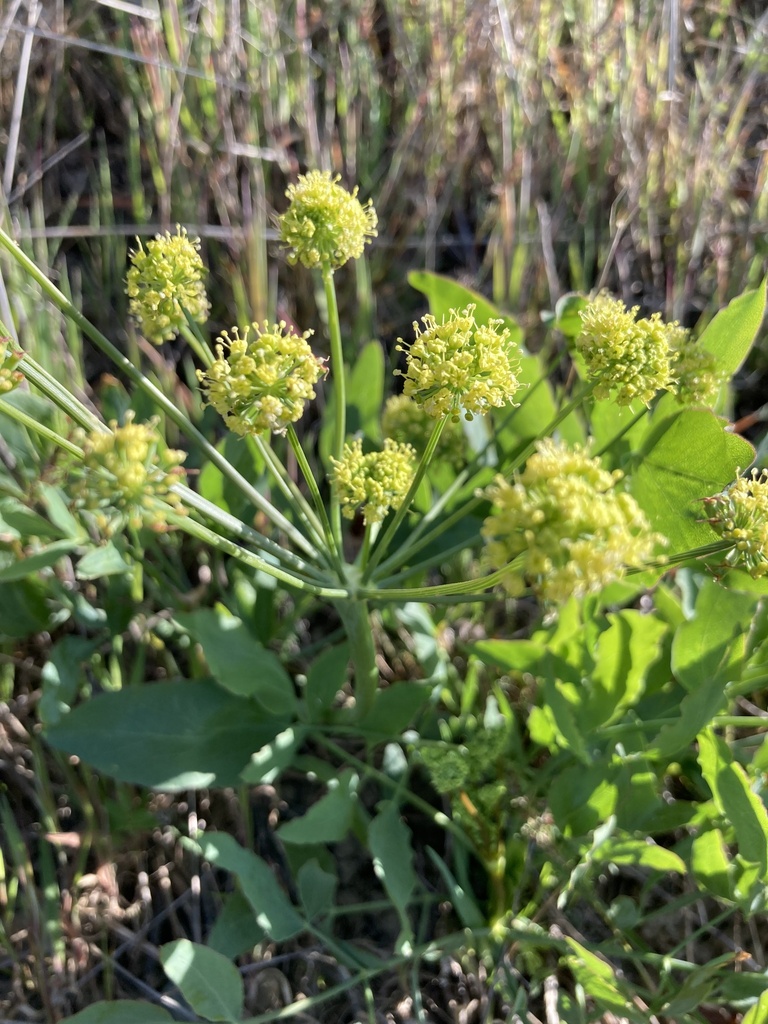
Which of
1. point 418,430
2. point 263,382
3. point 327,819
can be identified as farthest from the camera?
point 418,430

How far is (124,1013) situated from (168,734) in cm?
56

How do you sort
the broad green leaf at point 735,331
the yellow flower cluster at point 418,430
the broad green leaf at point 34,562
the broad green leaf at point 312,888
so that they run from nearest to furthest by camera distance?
the broad green leaf at point 735,331
the broad green leaf at point 34,562
the broad green leaf at point 312,888
the yellow flower cluster at point 418,430

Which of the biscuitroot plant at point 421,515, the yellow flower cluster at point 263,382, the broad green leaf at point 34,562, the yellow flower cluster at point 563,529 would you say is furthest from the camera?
the broad green leaf at point 34,562

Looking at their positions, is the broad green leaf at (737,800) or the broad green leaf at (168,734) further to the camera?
the broad green leaf at (168,734)

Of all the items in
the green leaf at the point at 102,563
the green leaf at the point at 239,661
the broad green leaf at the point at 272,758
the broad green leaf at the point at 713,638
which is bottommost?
the broad green leaf at the point at 272,758

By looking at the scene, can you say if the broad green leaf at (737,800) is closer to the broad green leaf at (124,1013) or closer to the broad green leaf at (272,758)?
the broad green leaf at (272,758)

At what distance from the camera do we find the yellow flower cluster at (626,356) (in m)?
A: 1.45

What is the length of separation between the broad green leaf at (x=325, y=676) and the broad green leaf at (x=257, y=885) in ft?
1.18

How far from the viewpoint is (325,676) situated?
75.0 inches

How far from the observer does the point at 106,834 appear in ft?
6.96

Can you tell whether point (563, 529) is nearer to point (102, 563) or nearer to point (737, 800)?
point (737, 800)

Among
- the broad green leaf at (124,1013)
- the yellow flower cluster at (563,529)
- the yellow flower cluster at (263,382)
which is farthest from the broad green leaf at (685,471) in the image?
the broad green leaf at (124,1013)

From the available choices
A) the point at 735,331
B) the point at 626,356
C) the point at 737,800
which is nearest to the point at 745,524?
the point at 626,356

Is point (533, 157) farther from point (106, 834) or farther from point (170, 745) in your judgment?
point (106, 834)
